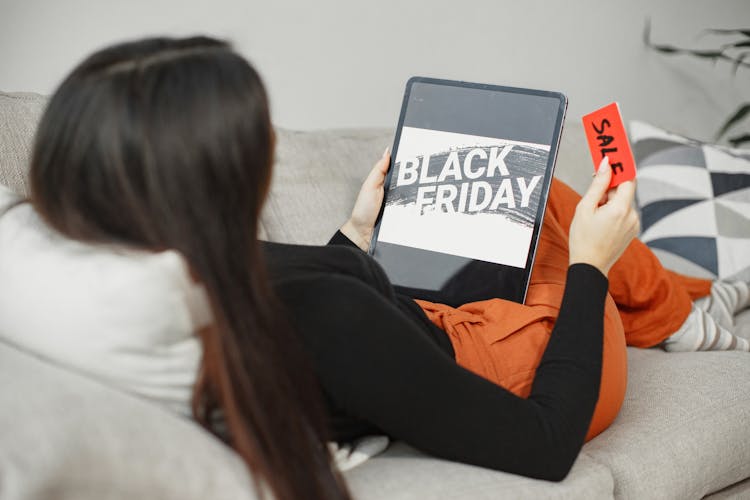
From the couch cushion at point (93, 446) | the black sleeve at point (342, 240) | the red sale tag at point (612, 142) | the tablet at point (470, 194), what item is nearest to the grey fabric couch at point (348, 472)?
the couch cushion at point (93, 446)

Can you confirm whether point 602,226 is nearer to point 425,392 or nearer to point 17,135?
point 425,392

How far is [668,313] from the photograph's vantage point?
1.28m

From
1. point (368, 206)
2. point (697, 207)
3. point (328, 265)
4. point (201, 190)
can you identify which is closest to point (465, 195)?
Answer: point (368, 206)

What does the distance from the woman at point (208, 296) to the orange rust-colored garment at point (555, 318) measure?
18cm

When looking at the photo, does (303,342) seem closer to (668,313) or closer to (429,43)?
(668,313)

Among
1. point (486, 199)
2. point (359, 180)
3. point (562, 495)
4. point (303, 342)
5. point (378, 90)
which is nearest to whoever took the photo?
point (303, 342)

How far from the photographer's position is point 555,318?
1037 millimetres

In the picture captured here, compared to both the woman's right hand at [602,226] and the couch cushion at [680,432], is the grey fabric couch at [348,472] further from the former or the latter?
the woman's right hand at [602,226]

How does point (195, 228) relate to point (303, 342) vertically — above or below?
above

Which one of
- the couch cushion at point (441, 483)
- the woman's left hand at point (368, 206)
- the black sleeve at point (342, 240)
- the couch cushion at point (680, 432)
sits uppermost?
the woman's left hand at point (368, 206)

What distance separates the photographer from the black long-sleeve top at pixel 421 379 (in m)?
0.71

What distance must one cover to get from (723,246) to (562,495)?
0.90 metres

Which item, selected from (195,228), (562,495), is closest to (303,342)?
(195,228)

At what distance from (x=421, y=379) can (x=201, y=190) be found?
0.89 feet
